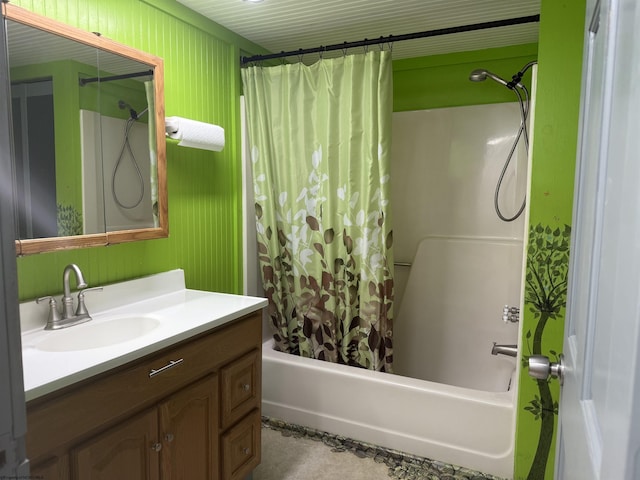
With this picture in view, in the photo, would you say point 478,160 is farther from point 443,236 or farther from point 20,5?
point 20,5

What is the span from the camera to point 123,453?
4.28 feet

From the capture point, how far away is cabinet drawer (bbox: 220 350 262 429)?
171 cm

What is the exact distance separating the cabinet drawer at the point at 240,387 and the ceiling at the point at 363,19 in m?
1.69

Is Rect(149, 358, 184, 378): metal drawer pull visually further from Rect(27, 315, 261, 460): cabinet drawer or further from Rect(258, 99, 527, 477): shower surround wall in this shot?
Rect(258, 99, 527, 477): shower surround wall

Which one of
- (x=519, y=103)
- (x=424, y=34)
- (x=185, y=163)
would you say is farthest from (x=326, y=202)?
(x=519, y=103)

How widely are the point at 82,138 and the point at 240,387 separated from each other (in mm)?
1183

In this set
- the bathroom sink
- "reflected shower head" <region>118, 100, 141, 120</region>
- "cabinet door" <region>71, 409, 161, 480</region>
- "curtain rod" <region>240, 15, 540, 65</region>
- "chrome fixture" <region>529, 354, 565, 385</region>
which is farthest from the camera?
"curtain rod" <region>240, 15, 540, 65</region>

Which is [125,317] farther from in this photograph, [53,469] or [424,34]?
[424,34]

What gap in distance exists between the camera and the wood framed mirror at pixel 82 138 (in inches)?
56.6

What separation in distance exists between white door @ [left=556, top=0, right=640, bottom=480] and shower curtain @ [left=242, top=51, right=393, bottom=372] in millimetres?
1407

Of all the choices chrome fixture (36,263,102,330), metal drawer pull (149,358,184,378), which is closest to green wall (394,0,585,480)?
metal drawer pull (149,358,184,378)

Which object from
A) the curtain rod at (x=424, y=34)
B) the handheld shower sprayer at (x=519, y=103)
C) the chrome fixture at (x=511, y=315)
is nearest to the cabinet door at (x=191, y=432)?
the chrome fixture at (x=511, y=315)

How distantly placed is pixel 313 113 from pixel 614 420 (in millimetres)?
2147

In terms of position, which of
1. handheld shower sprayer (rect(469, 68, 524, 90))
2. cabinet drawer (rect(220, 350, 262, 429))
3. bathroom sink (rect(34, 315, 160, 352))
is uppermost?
handheld shower sprayer (rect(469, 68, 524, 90))
